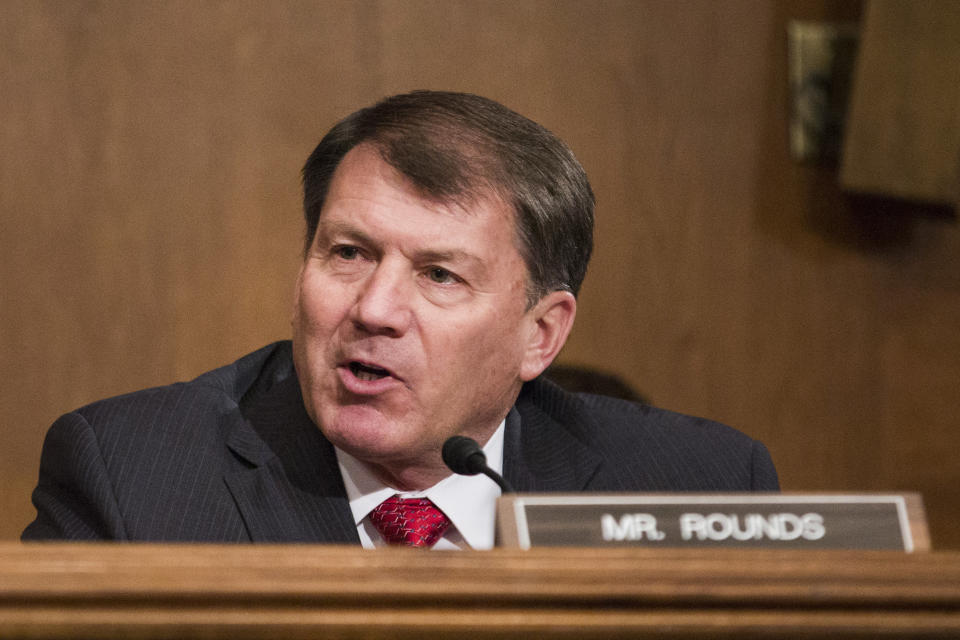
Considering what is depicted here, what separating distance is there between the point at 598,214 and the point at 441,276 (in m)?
1.67

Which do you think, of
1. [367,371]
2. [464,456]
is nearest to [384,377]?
[367,371]

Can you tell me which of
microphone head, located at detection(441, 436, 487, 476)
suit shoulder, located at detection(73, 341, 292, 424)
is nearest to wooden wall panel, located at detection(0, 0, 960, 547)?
suit shoulder, located at detection(73, 341, 292, 424)

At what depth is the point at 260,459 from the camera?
1.68 m

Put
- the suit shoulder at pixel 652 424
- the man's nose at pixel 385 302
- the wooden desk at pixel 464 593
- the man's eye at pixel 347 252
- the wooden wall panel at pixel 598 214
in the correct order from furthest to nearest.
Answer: the wooden wall panel at pixel 598 214, the suit shoulder at pixel 652 424, the man's eye at pixel 347 252, the man's nose at pixel 385 302, the wooden desk at pixel 464 593

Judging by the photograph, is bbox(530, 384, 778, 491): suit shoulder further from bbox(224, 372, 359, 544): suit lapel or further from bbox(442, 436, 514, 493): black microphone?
bbox(442, 436, 514, 493): black microphone

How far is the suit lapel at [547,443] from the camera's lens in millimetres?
1812

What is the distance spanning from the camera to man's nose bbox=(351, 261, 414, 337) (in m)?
1.52

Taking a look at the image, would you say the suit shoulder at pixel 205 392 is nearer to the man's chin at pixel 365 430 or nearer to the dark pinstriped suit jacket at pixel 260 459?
the dark pinstriped suit jacket at pixel 260 459

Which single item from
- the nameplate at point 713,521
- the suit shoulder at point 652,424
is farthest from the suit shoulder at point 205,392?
the nameplate at point 713,521

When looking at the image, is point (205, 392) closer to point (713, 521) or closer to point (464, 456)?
point (464, 456)

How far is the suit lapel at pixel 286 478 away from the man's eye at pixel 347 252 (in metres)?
0.28

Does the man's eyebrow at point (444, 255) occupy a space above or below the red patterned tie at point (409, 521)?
above

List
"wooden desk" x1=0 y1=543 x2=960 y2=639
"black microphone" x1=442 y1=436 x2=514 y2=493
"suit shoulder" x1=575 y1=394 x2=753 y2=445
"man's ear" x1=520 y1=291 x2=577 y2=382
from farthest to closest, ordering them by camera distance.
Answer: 1. "suit shoulder" x1=575 y1=394 x2=753 y2=445
2. "man's ear" x1=520 y1=291 x2=577 y2=382
3. "black microphone" x1=442 y1=436 x2=514 y2=493
4. "wooden desk" x1=0 y1=543 x2=960 y2=639

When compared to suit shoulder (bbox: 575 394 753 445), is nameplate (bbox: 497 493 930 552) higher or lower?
higher
